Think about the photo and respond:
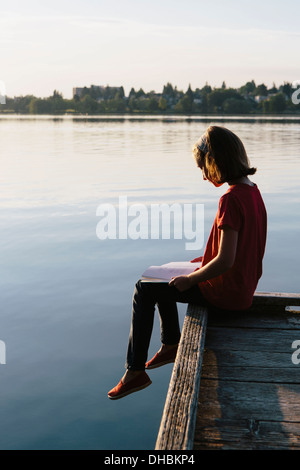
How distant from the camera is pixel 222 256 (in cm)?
336

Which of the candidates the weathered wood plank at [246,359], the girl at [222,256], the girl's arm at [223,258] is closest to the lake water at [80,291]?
the girl at [222,256]

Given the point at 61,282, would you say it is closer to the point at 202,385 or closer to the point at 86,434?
the point at 86,434

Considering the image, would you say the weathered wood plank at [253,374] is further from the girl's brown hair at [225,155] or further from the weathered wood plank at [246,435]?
the girl's brown hair at [225,155]

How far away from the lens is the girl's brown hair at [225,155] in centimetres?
343

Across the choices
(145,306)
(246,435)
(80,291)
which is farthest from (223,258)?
(80,291)

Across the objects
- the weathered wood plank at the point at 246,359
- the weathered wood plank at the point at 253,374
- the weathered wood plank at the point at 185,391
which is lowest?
the weathered wood plank at the point at 253,374

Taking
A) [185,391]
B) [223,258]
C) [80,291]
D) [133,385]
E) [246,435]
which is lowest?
[80,291]

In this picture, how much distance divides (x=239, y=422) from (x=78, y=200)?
11857 mm

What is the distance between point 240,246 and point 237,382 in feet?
2.73

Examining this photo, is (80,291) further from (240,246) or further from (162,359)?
(240,246)

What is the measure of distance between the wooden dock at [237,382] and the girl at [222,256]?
0.64 feet

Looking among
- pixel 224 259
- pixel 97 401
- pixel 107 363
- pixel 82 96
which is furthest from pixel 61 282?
pixel 82 96

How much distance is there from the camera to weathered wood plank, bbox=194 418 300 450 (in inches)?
100

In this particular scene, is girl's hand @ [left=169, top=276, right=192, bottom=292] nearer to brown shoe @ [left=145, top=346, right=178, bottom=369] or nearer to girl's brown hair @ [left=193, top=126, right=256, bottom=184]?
girl's brown hair @ [left=193, top=126, right=256, bottom=184]
